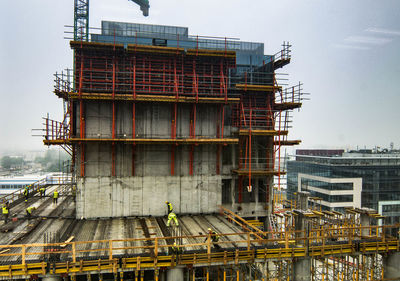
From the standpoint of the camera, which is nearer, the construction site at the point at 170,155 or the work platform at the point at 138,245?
the work platform at the point at 138,245

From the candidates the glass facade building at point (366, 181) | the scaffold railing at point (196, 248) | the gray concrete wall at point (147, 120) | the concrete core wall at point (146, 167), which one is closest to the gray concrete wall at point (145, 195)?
the concrete core wall at point (146, 167)

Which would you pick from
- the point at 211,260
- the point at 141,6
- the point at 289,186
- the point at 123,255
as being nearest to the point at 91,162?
the point at 123,255

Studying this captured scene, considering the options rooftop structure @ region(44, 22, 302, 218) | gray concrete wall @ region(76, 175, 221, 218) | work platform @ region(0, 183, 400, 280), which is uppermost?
rooftop structure @ region(44, 22, 302, 218)

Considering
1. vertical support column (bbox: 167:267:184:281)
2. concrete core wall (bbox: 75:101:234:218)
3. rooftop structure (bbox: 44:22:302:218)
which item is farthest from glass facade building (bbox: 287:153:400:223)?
vertical support column (bbox: 167:267:184:281)

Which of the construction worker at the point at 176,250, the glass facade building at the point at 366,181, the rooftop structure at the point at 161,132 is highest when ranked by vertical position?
the rooftop structure at the point at 161,132

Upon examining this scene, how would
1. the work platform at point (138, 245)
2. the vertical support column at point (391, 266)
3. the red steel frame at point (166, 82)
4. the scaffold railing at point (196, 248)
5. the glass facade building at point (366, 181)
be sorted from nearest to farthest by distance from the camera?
the work platform at point (138, 245) < the scaffold railing at point (196, 248) < the vertical support column at point (391, 266) < the red steel frame at point (166, 82) < the glass facade building at point (366, 181)

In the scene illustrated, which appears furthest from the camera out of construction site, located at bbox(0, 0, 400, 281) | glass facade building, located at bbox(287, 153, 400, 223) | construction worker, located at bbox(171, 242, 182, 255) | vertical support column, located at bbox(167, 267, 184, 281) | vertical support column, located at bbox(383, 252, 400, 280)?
glass facade building, located at bbox(287, 153, 400, 223)

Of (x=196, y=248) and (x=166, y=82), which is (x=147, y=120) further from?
(x=196, y=248)

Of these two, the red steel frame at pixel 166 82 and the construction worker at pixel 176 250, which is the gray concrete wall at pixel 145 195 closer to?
the red steel frame at pixel 166 82

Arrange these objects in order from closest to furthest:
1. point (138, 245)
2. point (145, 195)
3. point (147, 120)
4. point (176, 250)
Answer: point (176, 250) < point (138, 245) < point (145, 195) < point (147, 120)

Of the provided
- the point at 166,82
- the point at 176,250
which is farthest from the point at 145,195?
the point at 166,82

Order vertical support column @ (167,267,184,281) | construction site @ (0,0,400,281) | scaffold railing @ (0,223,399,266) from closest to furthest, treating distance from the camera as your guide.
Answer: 1. scaffold railing @ (0,223,399,266)
2. vertical support column @ (167,267,184,281)
3. construction site @ (0,0,400,281)

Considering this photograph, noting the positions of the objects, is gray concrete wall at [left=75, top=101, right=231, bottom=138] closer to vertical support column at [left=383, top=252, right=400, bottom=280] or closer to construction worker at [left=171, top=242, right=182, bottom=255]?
construction worker at [left=171, top=242, right=182, bottom=255]

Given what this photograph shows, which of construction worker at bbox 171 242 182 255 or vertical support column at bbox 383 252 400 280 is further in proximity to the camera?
vertical support column at bbox 383 252 400 280
